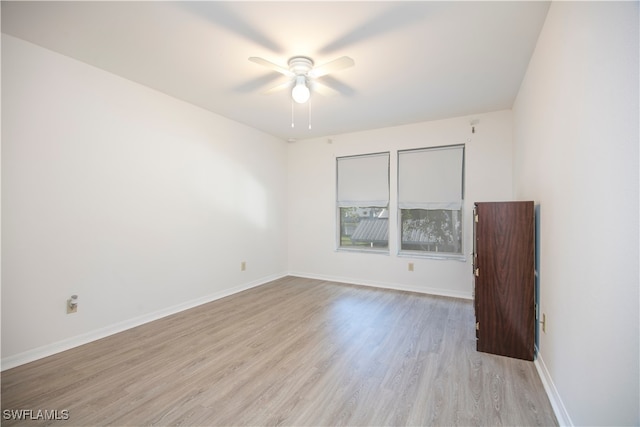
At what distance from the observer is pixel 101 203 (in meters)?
2.73

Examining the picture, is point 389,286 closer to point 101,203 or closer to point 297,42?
point 297,42

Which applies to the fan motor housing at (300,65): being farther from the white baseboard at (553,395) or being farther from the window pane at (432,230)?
the white baseboard at (553,395)

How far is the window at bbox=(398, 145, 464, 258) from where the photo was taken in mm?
4121

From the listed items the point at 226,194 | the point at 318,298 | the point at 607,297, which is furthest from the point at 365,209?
the point at 607,297

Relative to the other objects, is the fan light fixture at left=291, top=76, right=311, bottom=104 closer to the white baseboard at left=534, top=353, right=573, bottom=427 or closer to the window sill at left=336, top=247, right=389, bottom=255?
the white baseboard at left=534, top=353, right=573, bottom=427

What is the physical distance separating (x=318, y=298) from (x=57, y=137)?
330 centimetres

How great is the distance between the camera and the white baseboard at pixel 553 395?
1572 millimetres

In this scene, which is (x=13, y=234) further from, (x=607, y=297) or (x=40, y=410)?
(x=607, y=297)

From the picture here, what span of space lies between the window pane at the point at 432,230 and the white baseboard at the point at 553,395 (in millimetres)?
2114

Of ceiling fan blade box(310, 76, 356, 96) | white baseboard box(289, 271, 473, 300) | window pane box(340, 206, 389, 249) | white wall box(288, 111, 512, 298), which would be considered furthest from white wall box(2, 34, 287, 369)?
window pane box(340, 206, 389, 249)

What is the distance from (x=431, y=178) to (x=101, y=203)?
413cm

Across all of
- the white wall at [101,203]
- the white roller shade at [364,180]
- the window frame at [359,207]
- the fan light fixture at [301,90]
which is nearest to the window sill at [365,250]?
the window frame at [359,207]

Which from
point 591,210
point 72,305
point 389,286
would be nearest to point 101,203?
point 72,305

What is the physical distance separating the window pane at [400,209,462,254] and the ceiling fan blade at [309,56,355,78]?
109 inches
